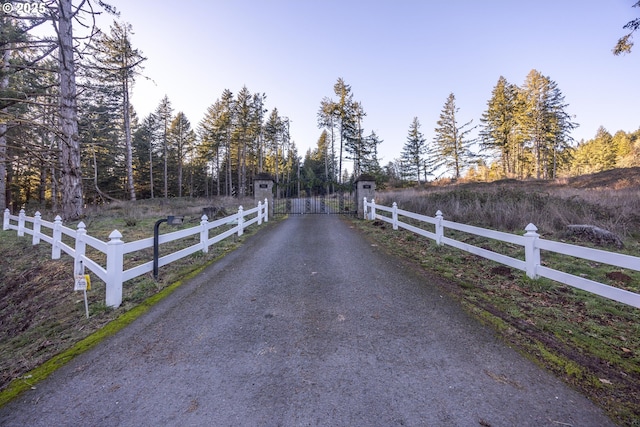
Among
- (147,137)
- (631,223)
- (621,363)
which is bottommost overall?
(621,363)

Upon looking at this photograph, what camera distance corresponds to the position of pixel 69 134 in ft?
31.7

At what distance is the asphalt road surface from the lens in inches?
72.9

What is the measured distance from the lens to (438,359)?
8.23 ft

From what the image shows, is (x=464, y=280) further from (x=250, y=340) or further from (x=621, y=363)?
(x=250, y=340)

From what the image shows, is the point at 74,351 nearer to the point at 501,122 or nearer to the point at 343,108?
the point at 343,108

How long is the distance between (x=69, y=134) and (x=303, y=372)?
1222 centimetres

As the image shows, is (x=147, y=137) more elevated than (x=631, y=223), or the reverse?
(x=147, y=137)

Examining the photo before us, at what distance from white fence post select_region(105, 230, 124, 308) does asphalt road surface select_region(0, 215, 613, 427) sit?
2.08 feet

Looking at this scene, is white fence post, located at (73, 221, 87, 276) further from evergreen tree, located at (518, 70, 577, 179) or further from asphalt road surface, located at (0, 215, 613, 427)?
evergreen tree, located at (518, 70, 577, 179)

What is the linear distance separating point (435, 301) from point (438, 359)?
1524 mm

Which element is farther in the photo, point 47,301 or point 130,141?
point 130,141

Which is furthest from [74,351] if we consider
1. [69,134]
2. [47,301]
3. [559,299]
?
[69,134]

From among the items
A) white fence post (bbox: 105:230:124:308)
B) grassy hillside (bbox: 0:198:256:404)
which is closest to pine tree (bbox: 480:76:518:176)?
grassy hillside (bbox: 0:198:256:404)

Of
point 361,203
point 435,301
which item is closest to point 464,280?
point 435,301
